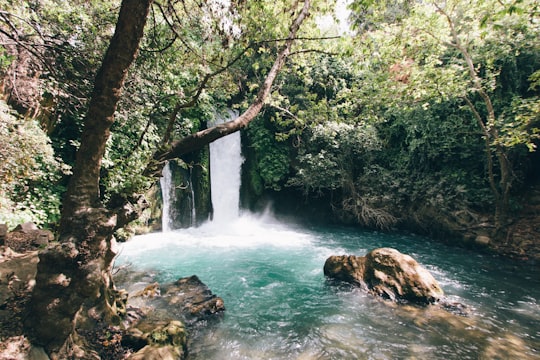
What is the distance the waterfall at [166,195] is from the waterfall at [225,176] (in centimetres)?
243

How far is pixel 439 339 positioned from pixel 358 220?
29.9ft

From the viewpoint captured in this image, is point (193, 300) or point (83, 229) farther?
point (193, 300)

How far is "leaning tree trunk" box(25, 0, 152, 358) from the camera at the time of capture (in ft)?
8.50

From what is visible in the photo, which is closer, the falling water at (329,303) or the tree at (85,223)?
the tree at (85,223)

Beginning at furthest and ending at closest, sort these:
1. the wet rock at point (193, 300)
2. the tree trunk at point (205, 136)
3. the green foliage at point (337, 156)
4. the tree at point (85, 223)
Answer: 1. the green foliage at point (337, 156)
2. the wet rock at point (193, 300)
3. the tree trunk at point (205, 136)
4. the tree at point (85, 223)

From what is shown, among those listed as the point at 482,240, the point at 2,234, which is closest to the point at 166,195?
the point at 2,234

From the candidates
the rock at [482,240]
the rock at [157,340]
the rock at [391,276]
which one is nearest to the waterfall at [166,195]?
the rock at [391,276]

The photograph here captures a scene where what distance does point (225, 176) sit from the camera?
1530 centimetres

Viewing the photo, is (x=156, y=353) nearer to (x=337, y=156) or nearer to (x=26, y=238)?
(x=26, y=238)

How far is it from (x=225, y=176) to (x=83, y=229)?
1247 centimetres

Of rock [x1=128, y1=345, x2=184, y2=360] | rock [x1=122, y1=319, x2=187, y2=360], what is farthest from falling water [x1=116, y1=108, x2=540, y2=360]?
rock [x1=128, y1=345, x2=184, y2=360]

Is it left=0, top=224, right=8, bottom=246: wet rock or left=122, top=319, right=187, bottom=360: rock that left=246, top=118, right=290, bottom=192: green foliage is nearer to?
left=122, top=319, right=187, bottom=360: rock

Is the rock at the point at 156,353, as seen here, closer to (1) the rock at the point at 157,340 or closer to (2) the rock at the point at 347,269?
(1) the rock at the point at 157,340

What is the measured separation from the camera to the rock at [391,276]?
20.4 feet
